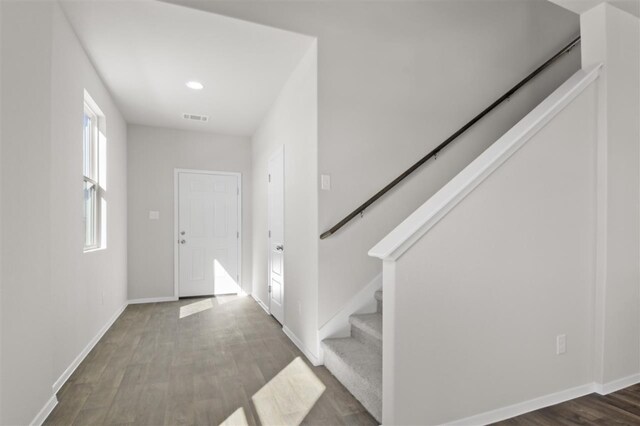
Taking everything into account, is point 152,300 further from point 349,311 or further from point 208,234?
point 349,311

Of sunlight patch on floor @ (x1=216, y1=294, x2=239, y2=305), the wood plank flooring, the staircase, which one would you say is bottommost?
sunlight patch on floor @ (x1=216, y1=294, x2=239, y2=305)

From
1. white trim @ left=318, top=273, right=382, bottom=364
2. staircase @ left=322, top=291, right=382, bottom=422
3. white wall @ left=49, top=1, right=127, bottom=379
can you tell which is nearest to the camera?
staircase @ left=322, top=291, right=382, bottom=422

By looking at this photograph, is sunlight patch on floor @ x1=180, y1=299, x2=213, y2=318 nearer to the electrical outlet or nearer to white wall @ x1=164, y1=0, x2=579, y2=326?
white wall @ x1=164, y1=0, x2=579, y2=326

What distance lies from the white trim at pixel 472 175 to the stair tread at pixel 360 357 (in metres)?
0.82

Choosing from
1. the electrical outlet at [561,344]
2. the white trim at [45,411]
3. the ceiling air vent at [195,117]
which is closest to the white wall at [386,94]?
the electrical outlet at [561,344]

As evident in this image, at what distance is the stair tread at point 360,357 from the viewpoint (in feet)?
6.61

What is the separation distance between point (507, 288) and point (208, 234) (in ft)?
14.6

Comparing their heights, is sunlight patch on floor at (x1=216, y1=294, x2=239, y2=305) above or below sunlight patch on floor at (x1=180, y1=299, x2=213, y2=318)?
below

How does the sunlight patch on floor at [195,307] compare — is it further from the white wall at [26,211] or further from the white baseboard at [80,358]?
the white wall at [26,211]

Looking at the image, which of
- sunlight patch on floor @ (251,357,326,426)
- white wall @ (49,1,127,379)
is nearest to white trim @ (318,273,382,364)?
sunlight patch on floor @ (251,357,326,426)

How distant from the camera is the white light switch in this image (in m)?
2.72

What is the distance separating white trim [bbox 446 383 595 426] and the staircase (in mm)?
421

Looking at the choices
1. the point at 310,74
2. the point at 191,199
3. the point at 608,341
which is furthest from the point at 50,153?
the point at 608,341

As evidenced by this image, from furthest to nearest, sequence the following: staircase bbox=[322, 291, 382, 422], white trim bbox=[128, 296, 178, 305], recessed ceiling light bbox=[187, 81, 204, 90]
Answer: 1. white trim bbox=[128, 296, 178, 305]
2. recessed ceiling light bbox=[187, 81, 204, 90]
3. staircase bbox=[322, 291, 382, 422]
